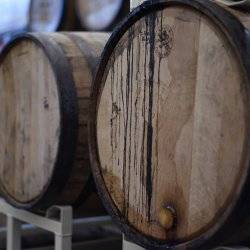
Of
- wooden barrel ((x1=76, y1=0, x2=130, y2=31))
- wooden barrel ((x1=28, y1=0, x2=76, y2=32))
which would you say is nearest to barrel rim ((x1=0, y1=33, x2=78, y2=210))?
wooden barrel ((x1=76, y1=0, x2=130, y2=31))

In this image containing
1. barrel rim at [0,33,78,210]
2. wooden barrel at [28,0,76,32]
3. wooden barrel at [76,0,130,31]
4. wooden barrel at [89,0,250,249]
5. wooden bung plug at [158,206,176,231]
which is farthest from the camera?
wooden barrel at [28,0,76,32]

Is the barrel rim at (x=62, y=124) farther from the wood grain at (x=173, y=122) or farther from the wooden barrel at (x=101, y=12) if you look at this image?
the wooden barrel at (x=101, y=12)

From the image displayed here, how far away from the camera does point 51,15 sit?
558 centimetres

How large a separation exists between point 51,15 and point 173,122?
4090mm

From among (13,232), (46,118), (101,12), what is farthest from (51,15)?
(46,118)

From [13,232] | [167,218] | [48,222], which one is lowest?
[13,232]

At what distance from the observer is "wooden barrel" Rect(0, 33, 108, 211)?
2430mm

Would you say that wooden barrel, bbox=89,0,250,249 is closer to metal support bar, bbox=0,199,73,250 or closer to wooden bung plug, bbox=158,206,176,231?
wooden bung plug, bbox=158,206,176,231

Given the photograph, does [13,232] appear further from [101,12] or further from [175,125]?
[101,12]

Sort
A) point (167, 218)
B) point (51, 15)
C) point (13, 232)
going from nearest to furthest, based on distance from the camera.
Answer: point (167, 218)
point (13, 232)
point (51, 15)

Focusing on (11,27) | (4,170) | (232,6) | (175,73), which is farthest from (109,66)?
(11,27)

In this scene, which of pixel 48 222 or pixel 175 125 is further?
pixel 48 222

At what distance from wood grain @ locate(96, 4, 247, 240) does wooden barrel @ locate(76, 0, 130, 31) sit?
2.86 meters

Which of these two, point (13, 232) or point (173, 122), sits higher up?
point (173, 122)
